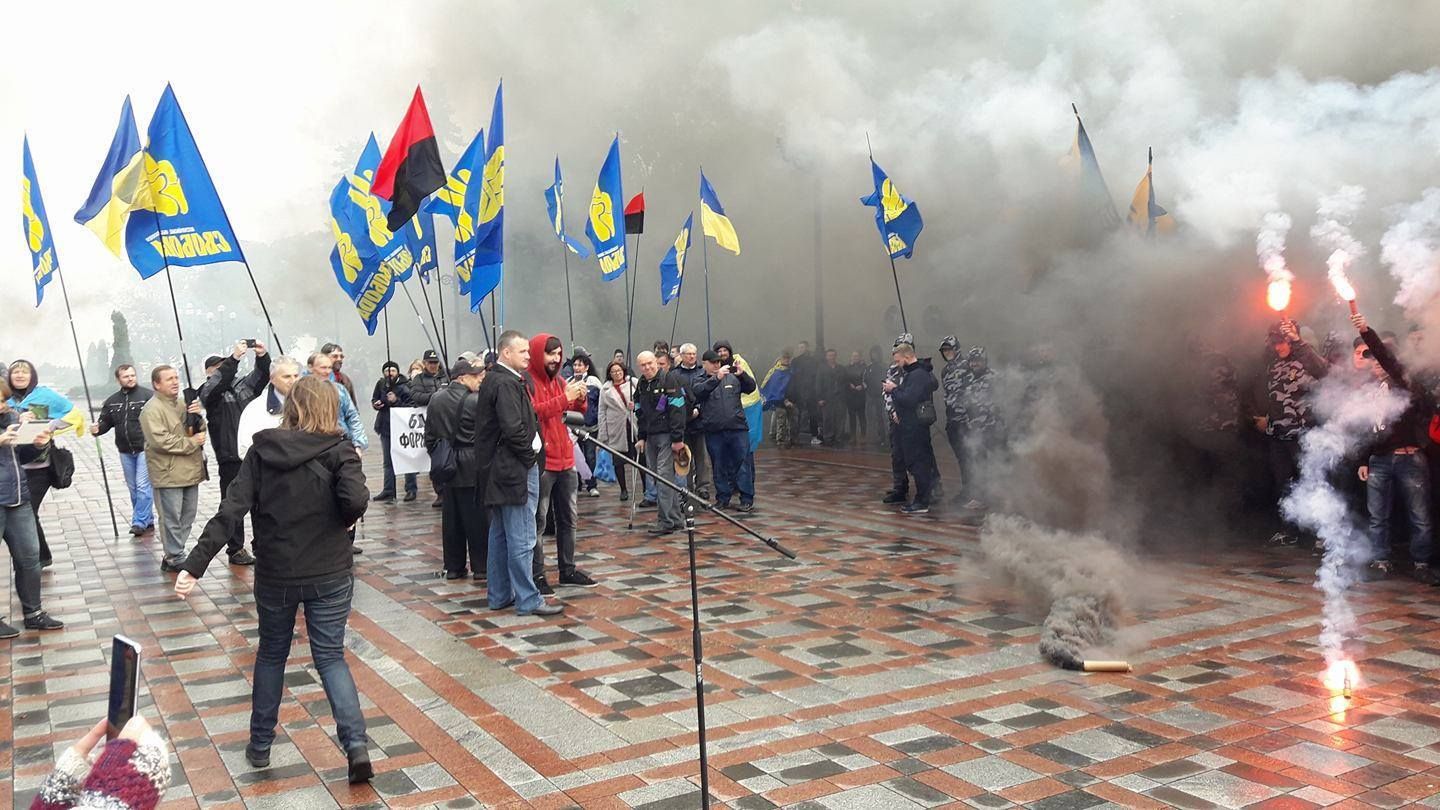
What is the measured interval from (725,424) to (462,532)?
11.7ft

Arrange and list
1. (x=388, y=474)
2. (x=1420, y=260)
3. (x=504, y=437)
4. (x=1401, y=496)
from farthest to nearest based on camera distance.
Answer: (x=388, y=474)
(x=1401, y=496)
(x=1420, y=260)
(x=504, y=437)

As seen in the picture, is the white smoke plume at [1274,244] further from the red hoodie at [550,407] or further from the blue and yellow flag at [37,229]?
the blue and yellow flag at [37,229]

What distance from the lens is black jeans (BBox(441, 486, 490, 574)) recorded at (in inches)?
323

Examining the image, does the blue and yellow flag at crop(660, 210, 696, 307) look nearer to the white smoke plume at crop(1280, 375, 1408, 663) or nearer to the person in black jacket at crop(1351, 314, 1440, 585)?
the white smoke plume at crop(1280, 375, 1408, 663)

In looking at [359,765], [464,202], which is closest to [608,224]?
[464,202]

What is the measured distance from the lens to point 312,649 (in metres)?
4.45

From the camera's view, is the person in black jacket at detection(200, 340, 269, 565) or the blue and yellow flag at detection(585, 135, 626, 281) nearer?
the person in black jacket at detection(200, 340, 269, 565)

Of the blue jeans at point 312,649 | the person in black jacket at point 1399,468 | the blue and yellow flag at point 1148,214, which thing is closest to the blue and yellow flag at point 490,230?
the blue jeans at point 312,649

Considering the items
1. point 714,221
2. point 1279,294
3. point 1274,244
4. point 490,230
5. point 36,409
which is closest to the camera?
point 36,409

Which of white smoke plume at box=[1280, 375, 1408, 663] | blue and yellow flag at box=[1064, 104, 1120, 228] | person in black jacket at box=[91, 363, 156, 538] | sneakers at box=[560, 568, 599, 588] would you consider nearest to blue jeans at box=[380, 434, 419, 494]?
person in black jacket at box=[91, 363, 156, 538]

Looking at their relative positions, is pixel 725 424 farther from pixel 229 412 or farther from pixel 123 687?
pixel 123 687

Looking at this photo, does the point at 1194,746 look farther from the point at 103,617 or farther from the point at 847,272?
the point at 847,272

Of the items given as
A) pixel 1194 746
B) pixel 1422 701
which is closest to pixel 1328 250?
pixel 1422 701

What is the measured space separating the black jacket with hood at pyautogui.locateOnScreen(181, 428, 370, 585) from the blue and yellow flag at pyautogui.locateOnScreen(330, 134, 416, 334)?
23.7 ft
